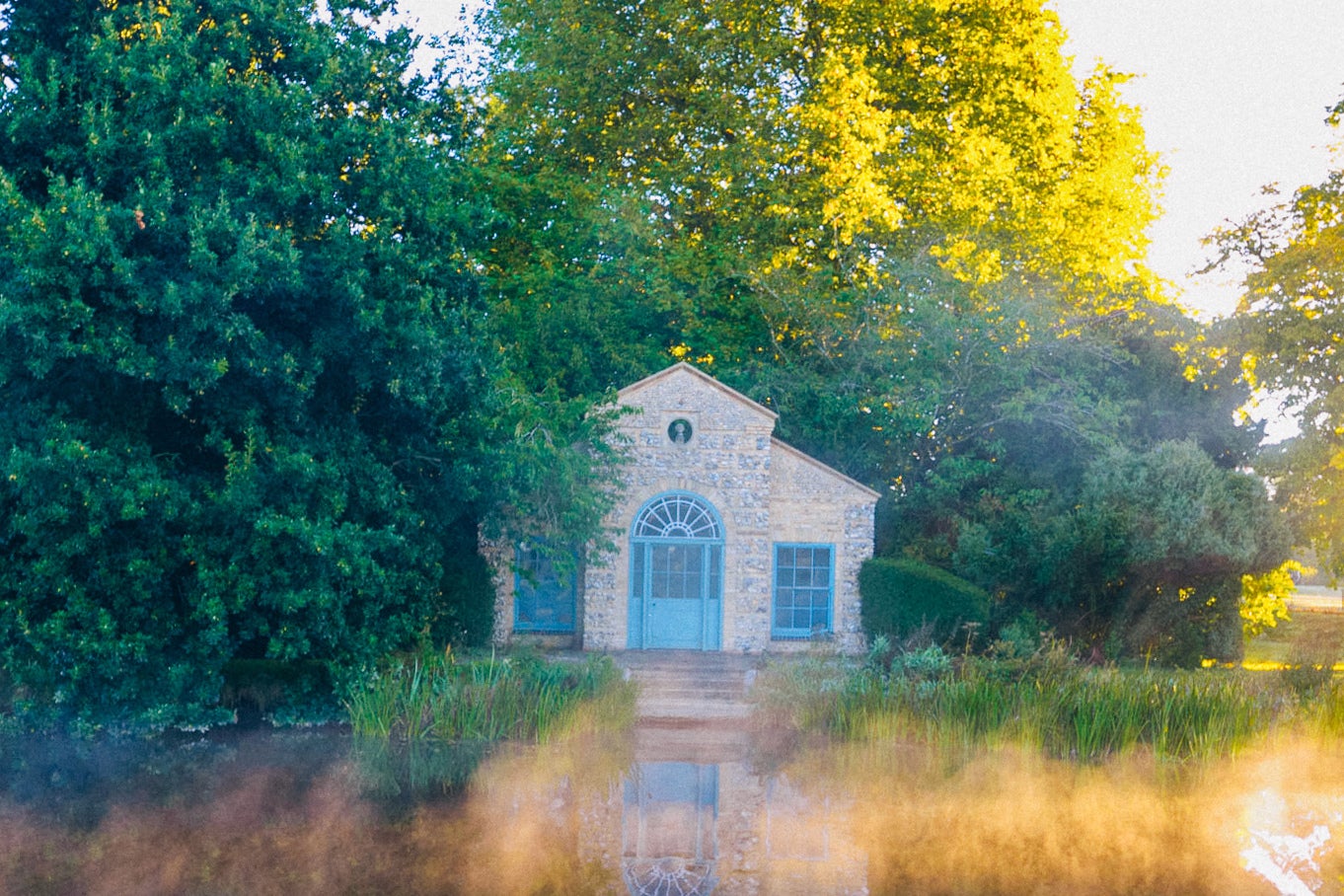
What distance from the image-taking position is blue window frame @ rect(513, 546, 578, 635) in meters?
20.2

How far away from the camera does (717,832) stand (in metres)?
11.3

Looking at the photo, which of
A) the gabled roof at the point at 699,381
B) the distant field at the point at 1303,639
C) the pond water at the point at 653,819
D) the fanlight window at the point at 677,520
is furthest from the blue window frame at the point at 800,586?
the distant field at the point at 1303,639

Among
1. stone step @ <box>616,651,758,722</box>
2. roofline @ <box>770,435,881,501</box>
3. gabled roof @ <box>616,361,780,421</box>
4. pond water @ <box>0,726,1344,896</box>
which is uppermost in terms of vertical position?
gabled roof @ <box>616,361,780,421</box>

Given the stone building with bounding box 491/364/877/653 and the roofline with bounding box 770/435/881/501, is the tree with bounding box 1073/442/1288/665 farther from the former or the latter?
the stone building with bounding box 491/364/877/653

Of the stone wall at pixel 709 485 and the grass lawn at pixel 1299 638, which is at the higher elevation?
the stone wall at pixel 709 485

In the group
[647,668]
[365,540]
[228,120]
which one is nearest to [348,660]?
[365,540]

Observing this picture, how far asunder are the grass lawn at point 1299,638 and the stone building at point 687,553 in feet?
24.2

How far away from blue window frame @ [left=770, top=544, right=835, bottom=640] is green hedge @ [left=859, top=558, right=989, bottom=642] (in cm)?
82

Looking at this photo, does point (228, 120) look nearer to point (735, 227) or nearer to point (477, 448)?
point (477, 448)

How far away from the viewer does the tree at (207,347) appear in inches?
530

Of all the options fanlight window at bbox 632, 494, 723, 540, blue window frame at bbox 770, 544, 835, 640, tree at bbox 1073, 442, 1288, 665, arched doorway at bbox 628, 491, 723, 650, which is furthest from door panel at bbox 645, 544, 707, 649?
tree at bbox 1073, 442, 1288, 665

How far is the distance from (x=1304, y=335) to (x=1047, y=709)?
1036 centimetres

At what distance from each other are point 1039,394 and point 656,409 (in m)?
6.68

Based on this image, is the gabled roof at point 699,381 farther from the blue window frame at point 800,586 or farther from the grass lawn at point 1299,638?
the grass lawn at point 1299,638
